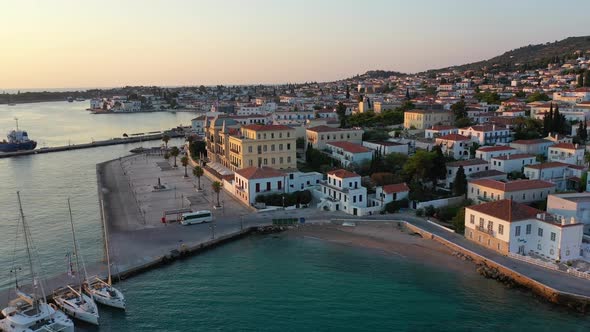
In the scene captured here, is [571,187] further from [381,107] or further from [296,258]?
[381,107]

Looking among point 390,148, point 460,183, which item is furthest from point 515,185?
point 390,148

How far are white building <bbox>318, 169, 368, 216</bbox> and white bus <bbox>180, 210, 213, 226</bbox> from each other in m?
8.61

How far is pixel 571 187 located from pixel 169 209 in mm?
30820

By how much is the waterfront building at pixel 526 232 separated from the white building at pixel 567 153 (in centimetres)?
1678

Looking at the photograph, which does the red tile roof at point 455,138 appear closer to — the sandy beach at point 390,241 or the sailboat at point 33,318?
the sandy beach at point 390,241

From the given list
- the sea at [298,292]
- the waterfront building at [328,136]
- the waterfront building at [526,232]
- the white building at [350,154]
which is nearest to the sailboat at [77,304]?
the sea at [298,292]

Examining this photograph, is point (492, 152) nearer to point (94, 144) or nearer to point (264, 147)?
point (264, 147)

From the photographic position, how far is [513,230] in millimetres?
24984

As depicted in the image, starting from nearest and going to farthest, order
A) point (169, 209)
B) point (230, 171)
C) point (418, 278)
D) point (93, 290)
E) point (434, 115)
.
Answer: point (93, 290) → point (418, 278) → point (169, 209) → point (230, 171) → point (434, 115)

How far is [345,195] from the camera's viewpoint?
34.6 metres

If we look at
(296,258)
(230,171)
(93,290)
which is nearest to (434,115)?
(230,171)

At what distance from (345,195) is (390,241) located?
662cm

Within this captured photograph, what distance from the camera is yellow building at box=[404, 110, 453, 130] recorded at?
57.1 m

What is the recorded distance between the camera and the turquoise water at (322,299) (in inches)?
781
